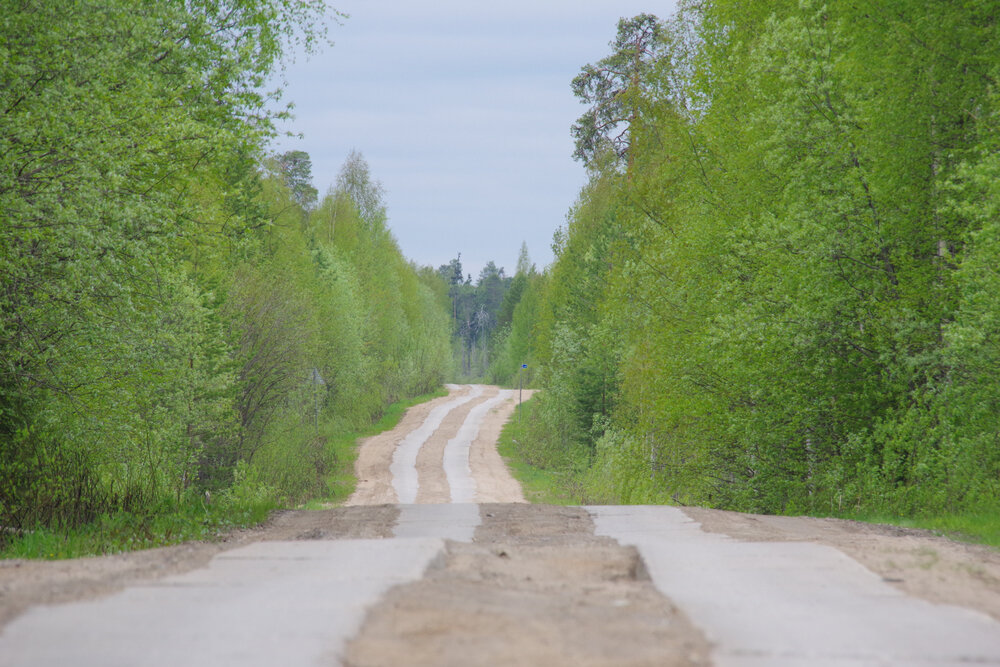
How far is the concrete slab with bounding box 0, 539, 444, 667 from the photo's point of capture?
11.5 ft

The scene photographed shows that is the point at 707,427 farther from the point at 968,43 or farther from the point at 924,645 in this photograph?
the point at 924,645

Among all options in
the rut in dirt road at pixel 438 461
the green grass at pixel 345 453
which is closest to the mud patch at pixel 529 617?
the rut in dirt road at pixel 438 461

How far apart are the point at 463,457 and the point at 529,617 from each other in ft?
112

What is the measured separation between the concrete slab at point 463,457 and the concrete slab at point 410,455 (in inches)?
50.3

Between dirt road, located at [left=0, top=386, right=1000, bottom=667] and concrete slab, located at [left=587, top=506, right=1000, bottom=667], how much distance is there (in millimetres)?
15

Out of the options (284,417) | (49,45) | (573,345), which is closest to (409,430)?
(573,345)

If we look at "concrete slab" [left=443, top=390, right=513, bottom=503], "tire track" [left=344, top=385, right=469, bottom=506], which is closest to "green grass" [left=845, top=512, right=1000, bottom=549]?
"tire track" [left=344, top=385, right=469, bottom=506]

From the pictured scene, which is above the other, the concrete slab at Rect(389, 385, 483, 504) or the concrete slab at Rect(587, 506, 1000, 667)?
the concrete slab at Rect(587, 506, 1000, 667)

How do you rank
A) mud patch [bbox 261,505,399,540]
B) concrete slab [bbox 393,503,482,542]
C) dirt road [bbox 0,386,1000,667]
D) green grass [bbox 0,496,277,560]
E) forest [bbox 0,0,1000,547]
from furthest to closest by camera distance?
1. forest [bbox 0,0,1000,547]
2. green grass [bbox 0,496,277,560]
3. mud patch [bbox 261,505,399,540]
4. concrete slab [bbox 393,503,482,542]
5. dirt road [bbox 0,386,1000,667]

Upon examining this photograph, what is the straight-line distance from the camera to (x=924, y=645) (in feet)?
12.5

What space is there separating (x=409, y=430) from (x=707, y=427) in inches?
1225

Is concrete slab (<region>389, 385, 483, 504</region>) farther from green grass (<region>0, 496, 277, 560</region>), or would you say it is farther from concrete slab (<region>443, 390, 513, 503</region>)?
green grass (<region>0, 496, 277, 560</region>)

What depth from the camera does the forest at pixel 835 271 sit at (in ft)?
41.4

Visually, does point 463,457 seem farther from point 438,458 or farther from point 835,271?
point 835,271
